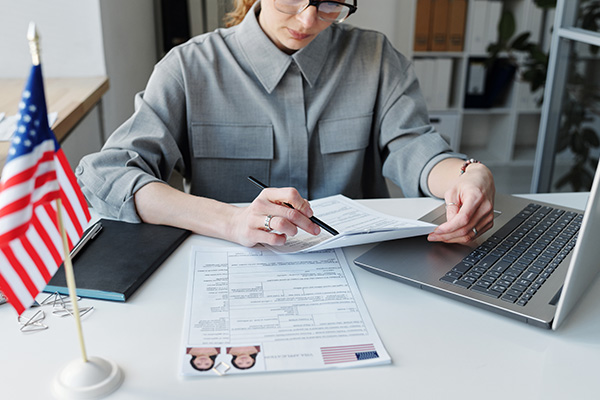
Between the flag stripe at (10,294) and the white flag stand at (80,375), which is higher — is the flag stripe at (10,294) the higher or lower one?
the higher one

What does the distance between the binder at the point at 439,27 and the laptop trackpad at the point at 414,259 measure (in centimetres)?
268

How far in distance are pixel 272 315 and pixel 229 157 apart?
2.19 feet

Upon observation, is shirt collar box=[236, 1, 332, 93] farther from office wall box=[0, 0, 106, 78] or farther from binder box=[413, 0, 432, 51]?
binder box=[413, 0, 432, 51]

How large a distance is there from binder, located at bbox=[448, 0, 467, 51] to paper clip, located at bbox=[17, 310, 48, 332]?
3.10m

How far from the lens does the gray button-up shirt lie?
1.28 metres

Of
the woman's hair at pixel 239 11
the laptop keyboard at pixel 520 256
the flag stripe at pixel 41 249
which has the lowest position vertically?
the laptop keyboard at pixel 520 256

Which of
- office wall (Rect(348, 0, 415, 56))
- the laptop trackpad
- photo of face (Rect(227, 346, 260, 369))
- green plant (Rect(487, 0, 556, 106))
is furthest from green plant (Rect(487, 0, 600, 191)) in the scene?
photo of face (Rect(227, 346, 260, 369))

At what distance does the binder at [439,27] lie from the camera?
3288 millimetres

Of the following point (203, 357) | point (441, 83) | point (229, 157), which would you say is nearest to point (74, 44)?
point (229, 157)

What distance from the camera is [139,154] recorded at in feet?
3.80

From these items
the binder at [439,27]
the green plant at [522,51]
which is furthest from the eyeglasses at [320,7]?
the binder at [439,27]

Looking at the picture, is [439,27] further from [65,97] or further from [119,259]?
[119,259]

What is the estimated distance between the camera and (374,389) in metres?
0.61

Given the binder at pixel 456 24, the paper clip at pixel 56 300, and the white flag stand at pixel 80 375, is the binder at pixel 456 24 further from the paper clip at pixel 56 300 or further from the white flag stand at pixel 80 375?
the white flag stand at pixel 80 375
